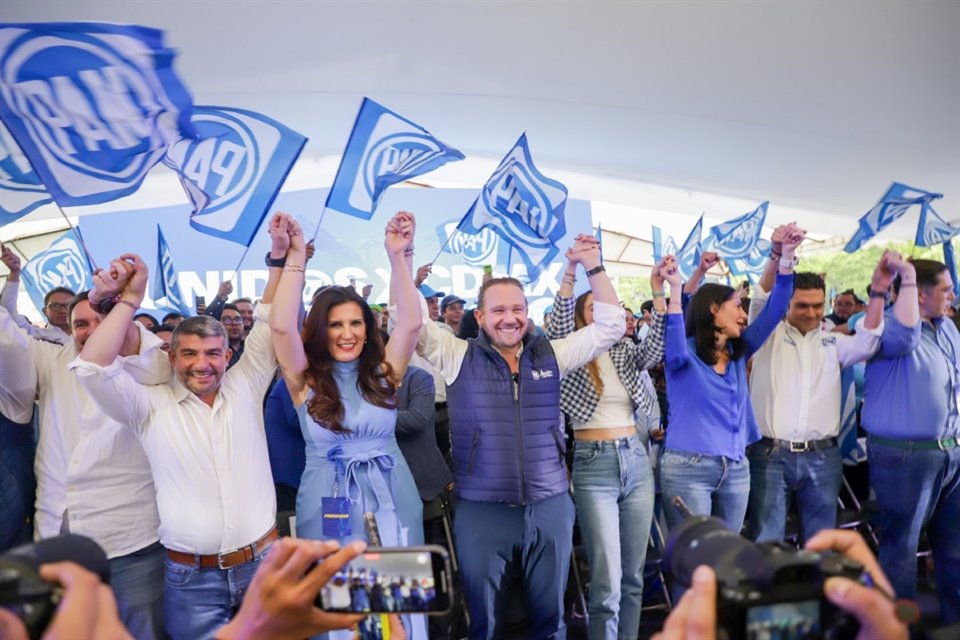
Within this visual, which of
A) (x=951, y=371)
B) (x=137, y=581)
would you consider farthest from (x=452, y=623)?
(x=951, y=371)

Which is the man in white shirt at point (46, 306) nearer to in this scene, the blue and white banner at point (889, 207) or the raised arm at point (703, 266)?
the raised arm at point (703, 266)

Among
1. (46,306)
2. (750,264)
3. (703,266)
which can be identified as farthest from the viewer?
(750,264)

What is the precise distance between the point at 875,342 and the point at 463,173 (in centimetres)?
1121

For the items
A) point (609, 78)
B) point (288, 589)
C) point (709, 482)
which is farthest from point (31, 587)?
point (609, 78)

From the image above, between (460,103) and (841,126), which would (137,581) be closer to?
(460,103)

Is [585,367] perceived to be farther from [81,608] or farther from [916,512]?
[81,608]

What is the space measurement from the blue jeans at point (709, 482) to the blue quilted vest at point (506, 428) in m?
0.63

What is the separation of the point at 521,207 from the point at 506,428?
3297 mm

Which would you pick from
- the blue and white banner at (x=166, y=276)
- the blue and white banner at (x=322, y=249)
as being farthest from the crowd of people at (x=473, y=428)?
the blue and white banner at (x=322, y=249)

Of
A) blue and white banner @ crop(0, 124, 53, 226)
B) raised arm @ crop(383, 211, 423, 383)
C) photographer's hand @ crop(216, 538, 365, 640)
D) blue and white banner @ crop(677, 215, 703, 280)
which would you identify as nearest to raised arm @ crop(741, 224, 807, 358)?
raised arm @ crop(383, 211, 423, 383)

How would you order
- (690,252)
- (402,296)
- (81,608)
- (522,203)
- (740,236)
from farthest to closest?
(690,252) → (740,236) → (522,203) → (402,296) → (81,608)

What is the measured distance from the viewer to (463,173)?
14.2m

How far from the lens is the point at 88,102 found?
3.04 metres

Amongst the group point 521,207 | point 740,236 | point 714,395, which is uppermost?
point 740,236
